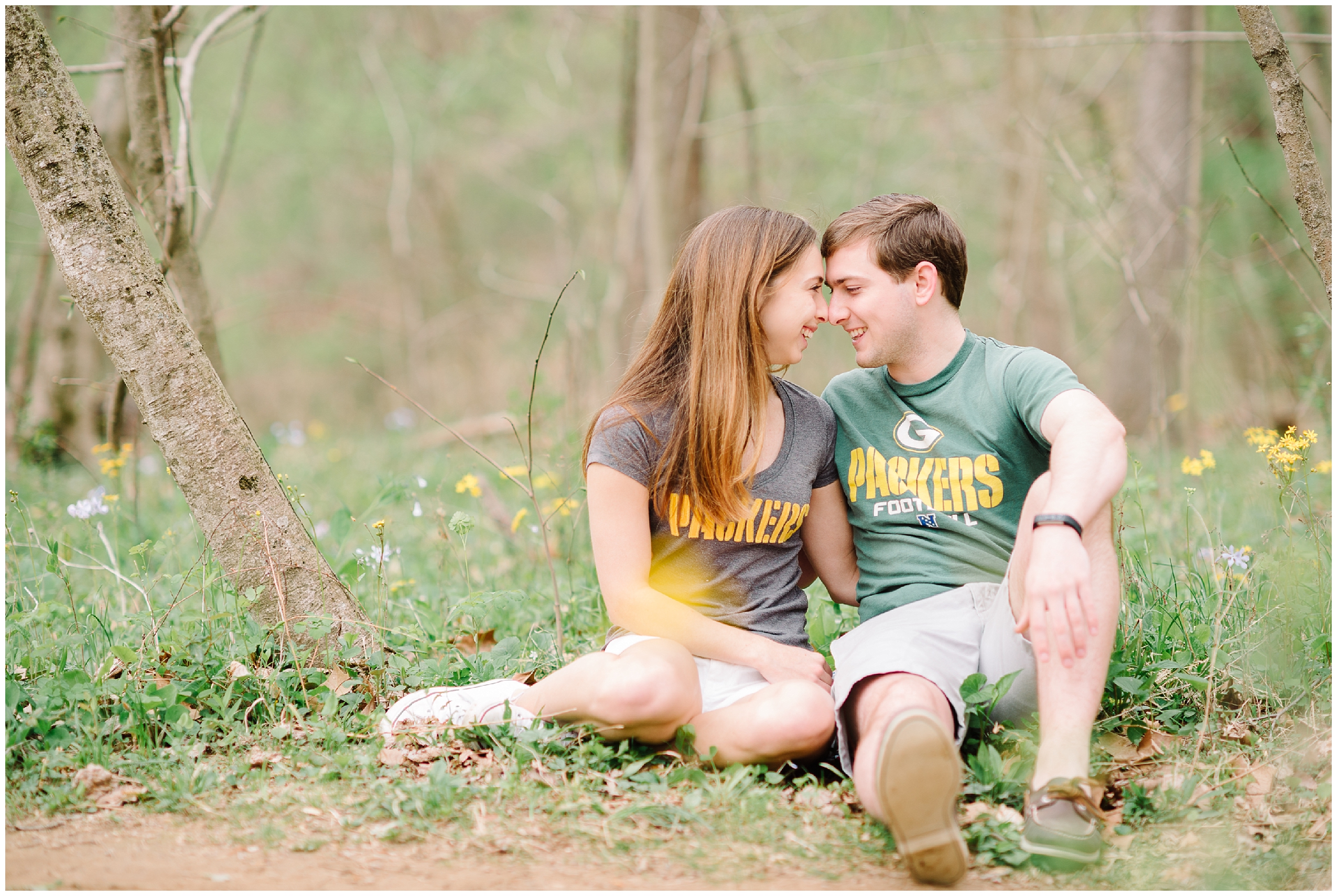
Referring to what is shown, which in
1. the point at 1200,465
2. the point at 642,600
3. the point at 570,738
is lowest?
the point at 570,738

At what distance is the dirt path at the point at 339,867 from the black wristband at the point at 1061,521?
665 millimetres

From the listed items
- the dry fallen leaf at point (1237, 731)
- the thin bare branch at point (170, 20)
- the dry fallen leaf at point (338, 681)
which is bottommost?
the dry fallen leaf at point (1237, 731)

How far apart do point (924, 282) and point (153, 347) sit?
6.24ft

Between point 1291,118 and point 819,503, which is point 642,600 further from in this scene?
point 1291,118

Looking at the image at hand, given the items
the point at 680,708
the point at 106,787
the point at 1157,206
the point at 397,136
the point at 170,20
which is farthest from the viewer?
the point at 397,136

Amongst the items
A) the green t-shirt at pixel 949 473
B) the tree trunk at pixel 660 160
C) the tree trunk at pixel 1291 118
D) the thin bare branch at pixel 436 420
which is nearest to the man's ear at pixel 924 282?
the green t-shirt at pixel 949 473

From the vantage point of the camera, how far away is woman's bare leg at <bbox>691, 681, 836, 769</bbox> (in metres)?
2.07

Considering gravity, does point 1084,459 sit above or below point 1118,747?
above

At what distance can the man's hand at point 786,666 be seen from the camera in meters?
2.21

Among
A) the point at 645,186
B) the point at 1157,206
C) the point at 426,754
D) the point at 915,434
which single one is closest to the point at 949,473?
the point at 915,434

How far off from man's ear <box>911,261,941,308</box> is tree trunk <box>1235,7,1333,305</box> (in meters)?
0.81

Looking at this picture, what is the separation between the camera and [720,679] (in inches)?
88.3

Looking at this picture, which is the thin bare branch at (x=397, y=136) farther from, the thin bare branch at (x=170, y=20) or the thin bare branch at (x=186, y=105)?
the thin bare branch at (x=170, y=20)

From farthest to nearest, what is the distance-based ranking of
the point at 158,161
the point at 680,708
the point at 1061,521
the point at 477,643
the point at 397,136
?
the point at 397,136 < the point at 158,161 < the point at 477,643 < the point at 680,708 < the point at 1061,521
